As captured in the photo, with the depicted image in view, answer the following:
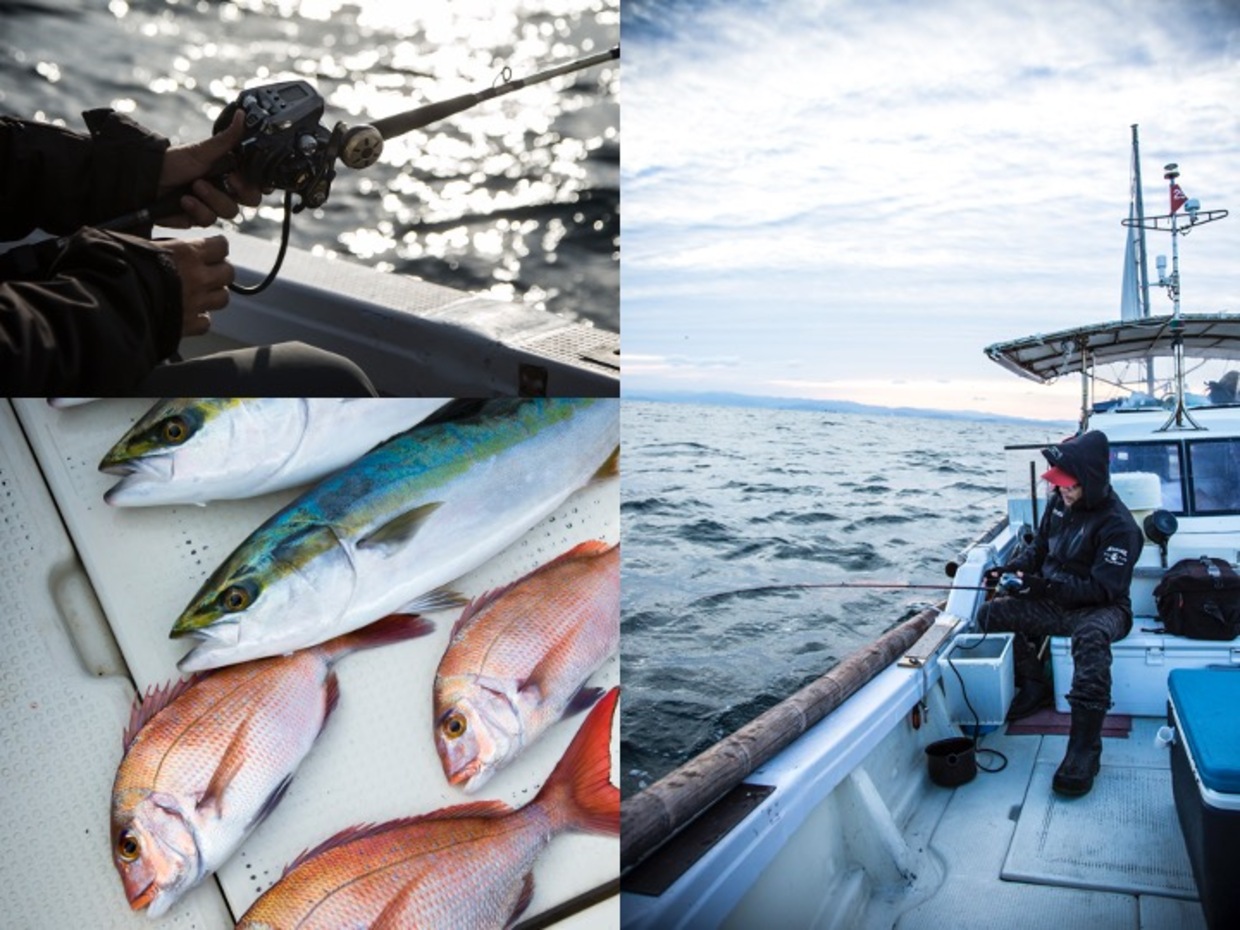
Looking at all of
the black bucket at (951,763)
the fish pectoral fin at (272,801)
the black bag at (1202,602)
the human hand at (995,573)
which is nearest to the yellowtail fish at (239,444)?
the fish pectoral fin at (272,801)

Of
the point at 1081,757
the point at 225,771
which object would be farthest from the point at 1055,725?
the point at 225,771

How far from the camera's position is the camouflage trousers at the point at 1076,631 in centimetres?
259

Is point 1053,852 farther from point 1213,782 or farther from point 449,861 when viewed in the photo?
point 449,861

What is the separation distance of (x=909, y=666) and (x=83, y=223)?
2287 mm

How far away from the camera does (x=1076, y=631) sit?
9.09ft

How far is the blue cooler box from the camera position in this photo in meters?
1.65

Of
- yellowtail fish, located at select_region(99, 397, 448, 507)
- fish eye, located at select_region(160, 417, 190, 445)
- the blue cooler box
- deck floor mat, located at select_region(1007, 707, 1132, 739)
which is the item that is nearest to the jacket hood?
deck floor mat, located at select_region(1007, 707, 1132, 739)

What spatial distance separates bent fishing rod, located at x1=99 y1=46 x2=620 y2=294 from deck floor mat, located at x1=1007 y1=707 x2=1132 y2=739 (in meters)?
2.42

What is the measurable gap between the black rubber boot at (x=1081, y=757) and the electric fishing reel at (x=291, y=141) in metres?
2.14

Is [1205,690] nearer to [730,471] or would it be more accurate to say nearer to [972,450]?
[730,471]

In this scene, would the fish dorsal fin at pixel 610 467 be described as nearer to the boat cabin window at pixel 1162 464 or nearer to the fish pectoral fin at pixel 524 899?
the fish pectoral fin at pixel 524 899

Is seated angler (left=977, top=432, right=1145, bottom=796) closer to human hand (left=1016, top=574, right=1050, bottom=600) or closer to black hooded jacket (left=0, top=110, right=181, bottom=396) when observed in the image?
human hand (left=1016, top=574, right=1050, bottom=600)

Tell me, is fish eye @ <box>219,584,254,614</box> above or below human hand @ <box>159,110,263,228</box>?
below

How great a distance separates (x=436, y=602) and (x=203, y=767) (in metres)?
0.33
